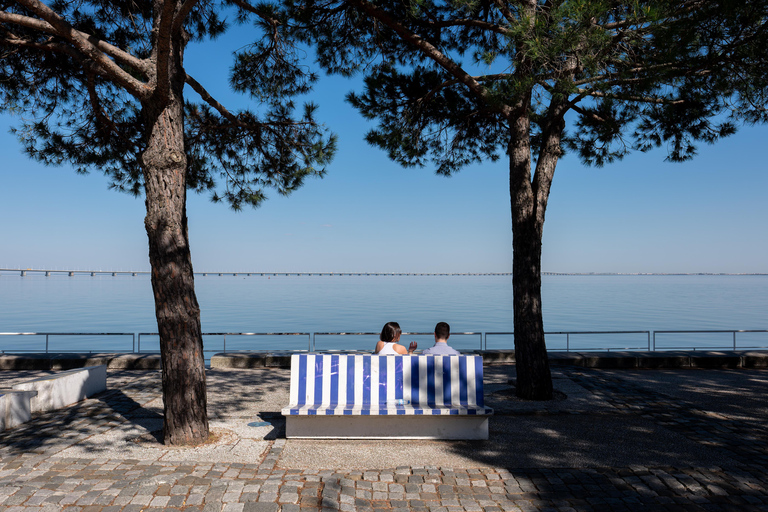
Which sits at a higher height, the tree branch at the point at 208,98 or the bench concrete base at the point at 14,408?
the tree branch at the point at 208,98

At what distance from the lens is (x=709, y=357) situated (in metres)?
10.8

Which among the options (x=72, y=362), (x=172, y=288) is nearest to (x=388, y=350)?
(x=172, y=288)

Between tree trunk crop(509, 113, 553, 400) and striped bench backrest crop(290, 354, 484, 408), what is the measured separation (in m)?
2.15

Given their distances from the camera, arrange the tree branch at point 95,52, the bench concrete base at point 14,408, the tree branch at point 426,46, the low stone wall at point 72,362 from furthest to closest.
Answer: the low stone wall at point 72,362 < the tree branch at point 426,46 < the bench concrete base at point 14,408 < the tree branch at point 95,52

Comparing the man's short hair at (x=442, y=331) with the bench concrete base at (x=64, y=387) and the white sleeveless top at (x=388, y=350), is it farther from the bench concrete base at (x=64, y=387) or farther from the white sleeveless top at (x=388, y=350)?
the bench concrete base at (x=64, y=387)

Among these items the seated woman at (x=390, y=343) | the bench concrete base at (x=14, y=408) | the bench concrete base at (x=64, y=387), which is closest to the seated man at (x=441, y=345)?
the seated woman at (x=390, y=343)

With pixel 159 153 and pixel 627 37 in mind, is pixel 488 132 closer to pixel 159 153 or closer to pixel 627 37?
pixel 627 37

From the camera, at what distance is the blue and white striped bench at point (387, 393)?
18.7ft

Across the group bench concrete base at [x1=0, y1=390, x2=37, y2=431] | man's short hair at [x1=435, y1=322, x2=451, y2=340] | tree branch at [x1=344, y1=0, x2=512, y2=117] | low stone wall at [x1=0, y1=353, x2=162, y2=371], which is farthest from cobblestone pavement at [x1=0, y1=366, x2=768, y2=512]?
tree branch at [x1=344, y1=0, x2=512, y2=117]

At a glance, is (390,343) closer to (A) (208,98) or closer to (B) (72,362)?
(A) (208,98)

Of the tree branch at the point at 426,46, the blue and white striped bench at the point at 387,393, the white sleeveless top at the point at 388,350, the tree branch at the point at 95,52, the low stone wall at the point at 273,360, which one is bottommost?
the low stone wall at the point at 273,360

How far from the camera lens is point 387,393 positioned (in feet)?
19.0

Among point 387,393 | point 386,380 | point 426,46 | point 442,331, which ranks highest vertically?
point 426,46

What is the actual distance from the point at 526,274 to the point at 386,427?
335cm
